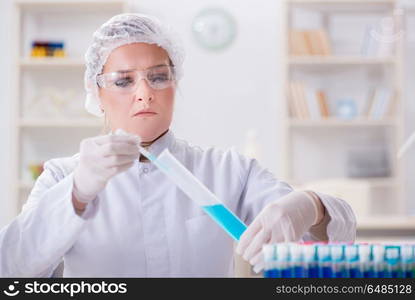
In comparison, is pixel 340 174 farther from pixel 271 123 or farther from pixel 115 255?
pixel 115 255

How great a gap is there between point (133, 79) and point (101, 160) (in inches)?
12.3

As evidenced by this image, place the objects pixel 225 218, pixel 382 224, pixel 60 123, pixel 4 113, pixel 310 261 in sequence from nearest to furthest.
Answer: pixel 310 261
pixel 225 218
pixel 382 224
pixel 60 123
pixel 4 113

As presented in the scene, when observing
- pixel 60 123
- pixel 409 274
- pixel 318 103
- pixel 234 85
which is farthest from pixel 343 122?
pixel 409 274

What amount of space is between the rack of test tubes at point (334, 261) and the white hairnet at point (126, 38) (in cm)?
67

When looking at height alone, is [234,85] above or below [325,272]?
above

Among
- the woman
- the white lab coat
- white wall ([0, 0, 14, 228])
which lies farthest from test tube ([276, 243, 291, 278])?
white wall ([0, 0, 14, 228])

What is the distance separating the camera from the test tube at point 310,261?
850mm

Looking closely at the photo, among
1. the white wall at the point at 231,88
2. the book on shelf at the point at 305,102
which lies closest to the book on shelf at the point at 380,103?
the book on shelf at the point at 305,102

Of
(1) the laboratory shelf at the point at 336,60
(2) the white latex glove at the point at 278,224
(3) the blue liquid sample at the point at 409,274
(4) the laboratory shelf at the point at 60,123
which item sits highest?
(1) the laboratory shelf at the point at 336,60

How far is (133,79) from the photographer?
52.4 inches

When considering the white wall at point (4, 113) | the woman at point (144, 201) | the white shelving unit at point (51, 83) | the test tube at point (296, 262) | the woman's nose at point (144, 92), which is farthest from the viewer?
the white wall at point (4, 113)

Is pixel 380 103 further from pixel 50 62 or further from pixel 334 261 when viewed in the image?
pixel 334 261

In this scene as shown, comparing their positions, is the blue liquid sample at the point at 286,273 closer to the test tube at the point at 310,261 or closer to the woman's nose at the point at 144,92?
the test tube at the point at 310,261

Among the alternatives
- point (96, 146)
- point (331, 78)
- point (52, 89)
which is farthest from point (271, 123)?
point (96, 146)
